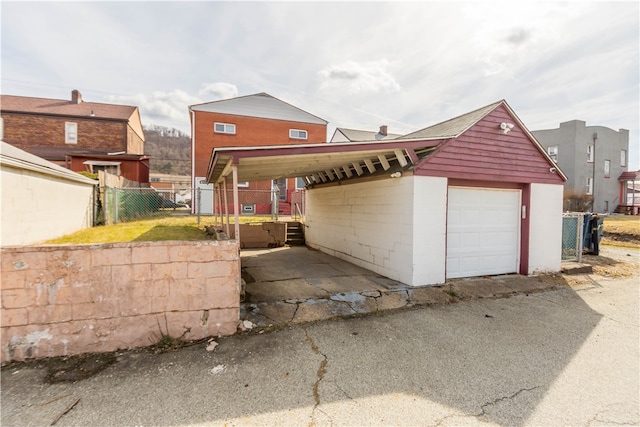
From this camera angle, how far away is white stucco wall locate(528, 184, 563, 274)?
280 inches

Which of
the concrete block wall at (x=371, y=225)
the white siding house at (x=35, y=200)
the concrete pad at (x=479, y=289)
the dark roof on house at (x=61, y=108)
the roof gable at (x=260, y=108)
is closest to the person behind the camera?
the concrete pad at (x=479, y=289)

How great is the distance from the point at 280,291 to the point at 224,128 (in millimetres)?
16900

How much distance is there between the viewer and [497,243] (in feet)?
22.9

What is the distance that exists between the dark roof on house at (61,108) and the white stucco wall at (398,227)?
83.9ft

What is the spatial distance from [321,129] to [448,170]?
17508 mm

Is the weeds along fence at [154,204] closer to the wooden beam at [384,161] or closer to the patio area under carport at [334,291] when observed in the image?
the patio area under carport at [334,291]

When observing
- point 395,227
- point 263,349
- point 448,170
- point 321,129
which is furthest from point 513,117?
point 321,129

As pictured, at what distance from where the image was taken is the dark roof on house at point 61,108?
2342 cm

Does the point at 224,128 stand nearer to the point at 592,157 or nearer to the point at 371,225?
the point at 371,225

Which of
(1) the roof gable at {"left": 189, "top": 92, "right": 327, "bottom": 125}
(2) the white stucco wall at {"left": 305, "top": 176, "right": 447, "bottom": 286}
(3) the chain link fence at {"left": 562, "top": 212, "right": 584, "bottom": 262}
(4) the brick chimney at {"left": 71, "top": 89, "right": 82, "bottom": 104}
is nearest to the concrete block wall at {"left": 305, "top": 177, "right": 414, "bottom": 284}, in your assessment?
(2) the white stucco wall at {"left": 305, "top": 176, "right": 447, "bottom": 286}

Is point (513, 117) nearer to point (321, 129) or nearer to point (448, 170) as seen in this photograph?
point (448, 170)

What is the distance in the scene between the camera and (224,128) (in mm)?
19703

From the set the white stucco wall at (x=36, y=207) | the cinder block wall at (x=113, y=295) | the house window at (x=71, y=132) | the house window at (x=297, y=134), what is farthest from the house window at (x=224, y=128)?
the cinder block wall at (x=113, y=295)

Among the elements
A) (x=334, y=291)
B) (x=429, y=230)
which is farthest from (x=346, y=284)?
(x=429, y=230)
